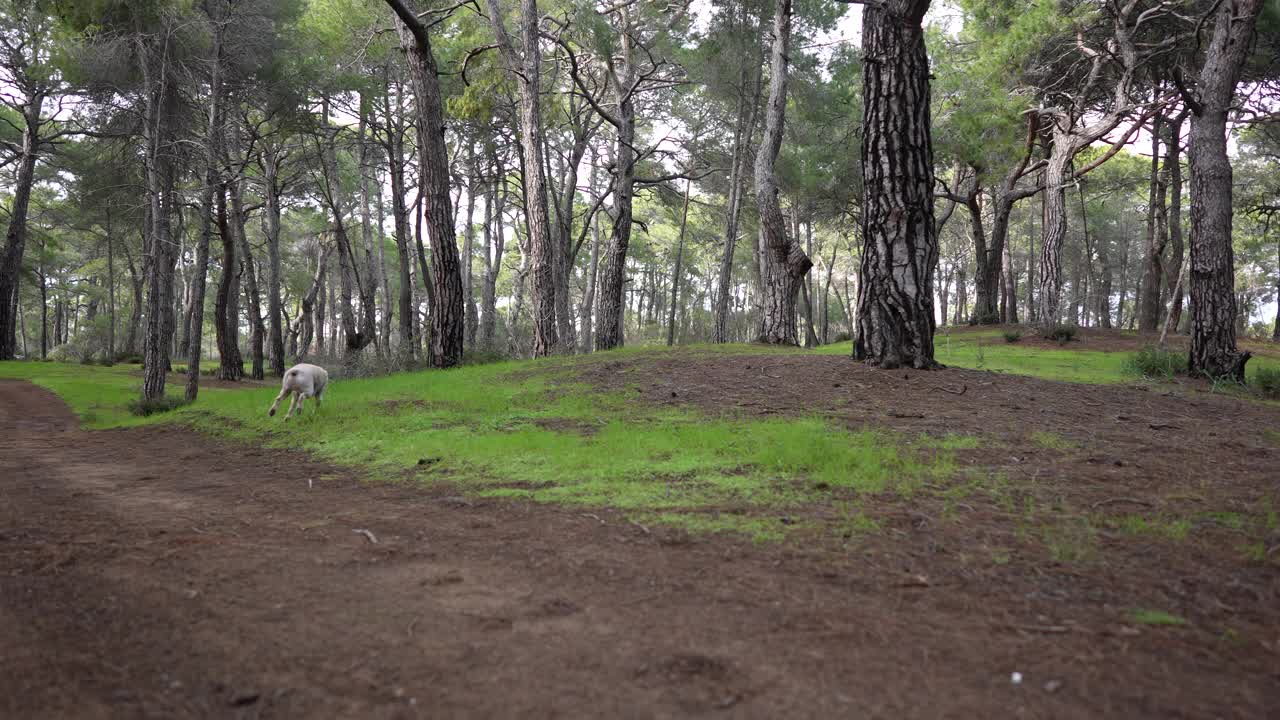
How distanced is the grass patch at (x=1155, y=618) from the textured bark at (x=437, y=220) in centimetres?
1156

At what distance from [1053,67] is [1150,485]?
60.1 feet

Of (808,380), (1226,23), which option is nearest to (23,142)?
(808,380)

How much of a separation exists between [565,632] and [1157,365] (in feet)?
36.6

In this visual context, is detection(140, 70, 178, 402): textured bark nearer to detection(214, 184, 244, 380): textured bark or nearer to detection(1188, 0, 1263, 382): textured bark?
detection(214, 184, 244, 380): textured bark

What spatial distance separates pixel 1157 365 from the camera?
9.59 metres

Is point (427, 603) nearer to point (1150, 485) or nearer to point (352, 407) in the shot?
point (1150, 485)

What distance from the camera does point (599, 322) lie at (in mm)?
16875

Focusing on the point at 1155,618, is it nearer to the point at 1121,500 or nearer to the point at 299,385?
the point at 1121,500

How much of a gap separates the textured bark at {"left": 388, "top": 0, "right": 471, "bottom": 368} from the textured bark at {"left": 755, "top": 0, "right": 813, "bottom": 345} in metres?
6.24

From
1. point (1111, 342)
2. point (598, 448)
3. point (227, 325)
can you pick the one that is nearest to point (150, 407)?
point (227, 325)

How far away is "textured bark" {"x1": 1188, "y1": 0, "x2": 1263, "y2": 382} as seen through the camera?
9.02m

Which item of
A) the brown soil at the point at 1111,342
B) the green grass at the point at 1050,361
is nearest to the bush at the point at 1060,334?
the brown soil at the point at 1111,342

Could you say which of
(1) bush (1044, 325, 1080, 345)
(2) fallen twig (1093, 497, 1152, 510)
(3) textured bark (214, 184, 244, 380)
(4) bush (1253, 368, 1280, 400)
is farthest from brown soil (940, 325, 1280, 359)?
(3) textured bark (214, 184, 244, 380)

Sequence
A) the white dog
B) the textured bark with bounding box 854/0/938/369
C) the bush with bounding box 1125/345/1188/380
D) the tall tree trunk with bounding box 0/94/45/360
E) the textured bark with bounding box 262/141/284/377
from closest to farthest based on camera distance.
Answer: the textured bark with bounding box 854/0/938/369
the white dog
the bush with bounding box 1125/345/1188/380
the textured bark with bounding box 262/141/284/377
the tall tree trunk with bounding box 0/94/45/360
